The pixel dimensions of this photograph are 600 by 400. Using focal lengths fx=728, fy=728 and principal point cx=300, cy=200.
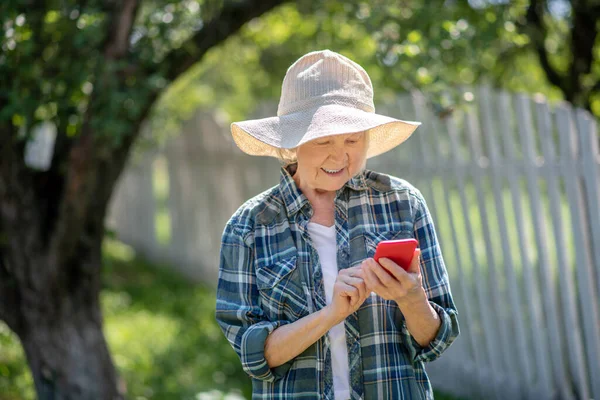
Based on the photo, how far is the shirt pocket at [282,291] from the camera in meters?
2.06

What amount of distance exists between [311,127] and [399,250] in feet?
1.45

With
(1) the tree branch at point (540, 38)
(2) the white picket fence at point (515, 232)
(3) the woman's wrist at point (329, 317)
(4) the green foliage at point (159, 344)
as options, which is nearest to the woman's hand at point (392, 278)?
(3) the woman's wrist at point (329, 317)

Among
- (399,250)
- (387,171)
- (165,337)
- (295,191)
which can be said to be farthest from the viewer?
(165,337)

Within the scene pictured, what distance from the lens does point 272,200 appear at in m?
A: 2.21

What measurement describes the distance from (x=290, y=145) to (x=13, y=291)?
8.03ft

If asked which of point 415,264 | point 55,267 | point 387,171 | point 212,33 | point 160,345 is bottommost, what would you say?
point 160,345

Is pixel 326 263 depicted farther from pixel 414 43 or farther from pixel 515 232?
pixel 515 232

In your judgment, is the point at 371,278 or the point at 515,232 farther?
the point at 515,232

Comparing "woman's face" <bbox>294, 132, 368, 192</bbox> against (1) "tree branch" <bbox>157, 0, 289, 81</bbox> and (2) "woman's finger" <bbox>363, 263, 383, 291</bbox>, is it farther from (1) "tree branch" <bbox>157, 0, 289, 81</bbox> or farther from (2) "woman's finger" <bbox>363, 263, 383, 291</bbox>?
(1) "tree branch" <bbox>157, 0, 289, 81</bbox>

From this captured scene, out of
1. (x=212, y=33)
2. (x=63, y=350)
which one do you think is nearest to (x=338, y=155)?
(x=212, y=33)

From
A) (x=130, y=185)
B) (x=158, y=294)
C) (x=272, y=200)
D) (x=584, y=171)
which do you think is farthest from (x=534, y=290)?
(x=130, y=185)

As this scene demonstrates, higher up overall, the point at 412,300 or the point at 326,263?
the point at 326,263

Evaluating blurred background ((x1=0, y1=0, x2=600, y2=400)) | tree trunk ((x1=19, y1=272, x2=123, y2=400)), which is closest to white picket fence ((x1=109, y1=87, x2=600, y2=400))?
blurred background ((x1=0, y1=0, x2=600, y2=400))

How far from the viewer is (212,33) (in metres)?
4.16
